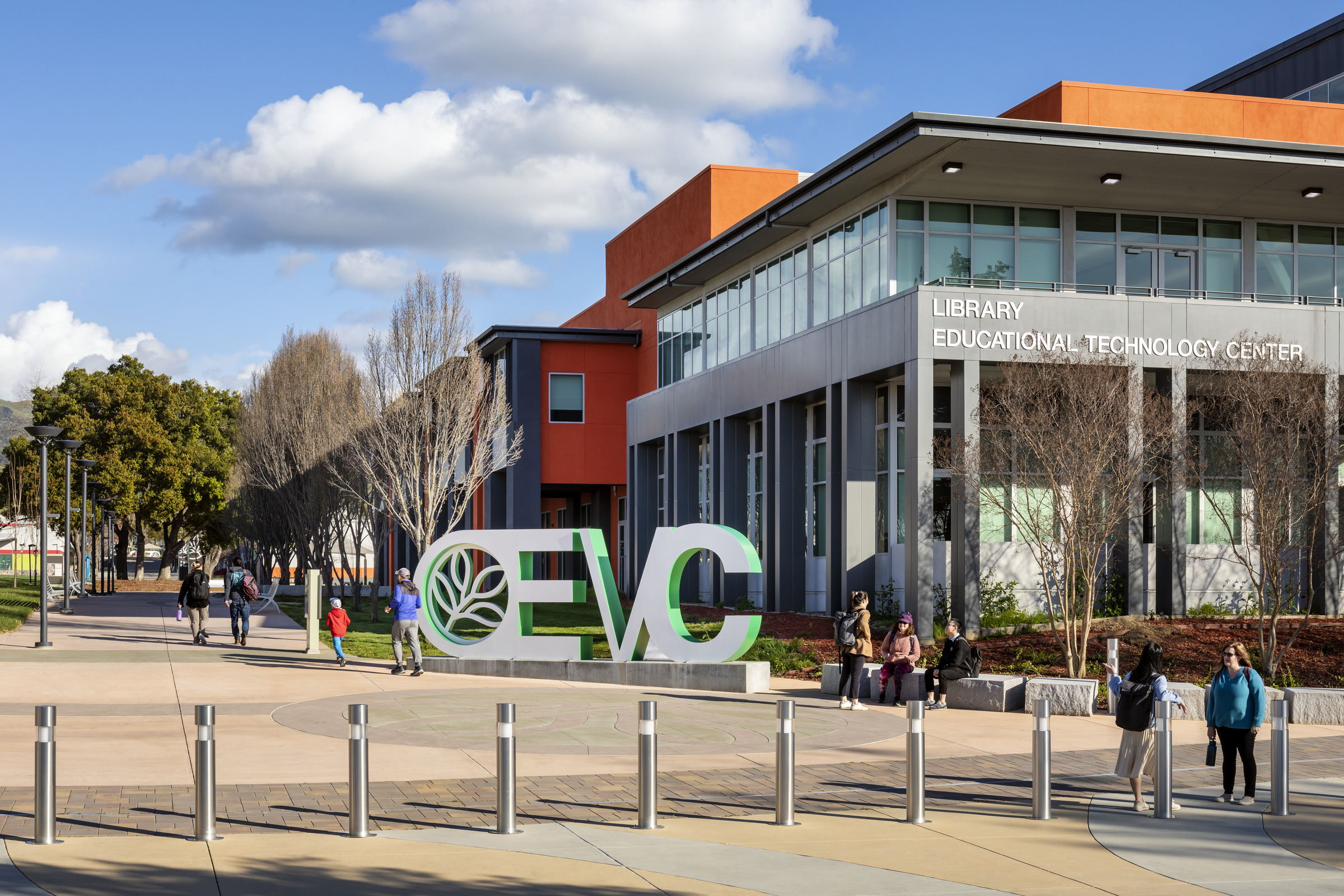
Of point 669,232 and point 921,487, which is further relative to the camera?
point 669,232

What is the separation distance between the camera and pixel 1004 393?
2167 centimetres

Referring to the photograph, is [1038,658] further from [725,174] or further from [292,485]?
[292,485]

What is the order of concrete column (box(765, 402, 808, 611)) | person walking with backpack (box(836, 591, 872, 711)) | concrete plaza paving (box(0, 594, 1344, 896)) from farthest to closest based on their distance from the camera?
concrete column (box(765, 402, 808, 611)) → person walking with backpack (box(836, 591, 872, 711)) → concrete plaza paving (box(0, 594, 1344, 896))

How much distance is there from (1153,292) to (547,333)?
22.8 m

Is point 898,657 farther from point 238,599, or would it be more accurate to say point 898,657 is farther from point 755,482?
point 755,482

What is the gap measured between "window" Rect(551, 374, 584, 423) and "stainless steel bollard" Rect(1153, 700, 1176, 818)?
36.0 m

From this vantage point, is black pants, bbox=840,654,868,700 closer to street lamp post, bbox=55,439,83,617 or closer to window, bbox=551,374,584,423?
street lamp post, bbox=55,439,83,617

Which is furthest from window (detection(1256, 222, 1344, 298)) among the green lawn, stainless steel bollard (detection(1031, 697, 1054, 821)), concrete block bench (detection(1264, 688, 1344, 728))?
the green lawn

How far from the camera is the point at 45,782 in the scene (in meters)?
8.32

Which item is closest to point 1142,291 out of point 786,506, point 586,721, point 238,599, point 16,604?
point 786,506

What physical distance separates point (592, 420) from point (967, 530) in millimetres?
22453

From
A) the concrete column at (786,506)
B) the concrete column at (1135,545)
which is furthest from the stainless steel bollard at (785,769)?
the concrete column at (786,506)

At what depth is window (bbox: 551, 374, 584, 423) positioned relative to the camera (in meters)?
44.8

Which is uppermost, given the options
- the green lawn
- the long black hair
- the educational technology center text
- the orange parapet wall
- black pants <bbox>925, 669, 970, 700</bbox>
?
the orange parapet wall
